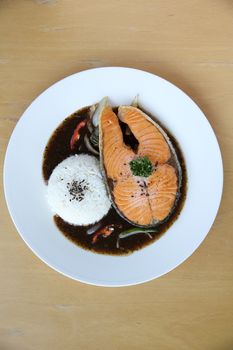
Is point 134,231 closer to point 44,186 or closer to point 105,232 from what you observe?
point 105,232

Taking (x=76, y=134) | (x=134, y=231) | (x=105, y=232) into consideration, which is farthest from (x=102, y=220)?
(x=76, y=134)

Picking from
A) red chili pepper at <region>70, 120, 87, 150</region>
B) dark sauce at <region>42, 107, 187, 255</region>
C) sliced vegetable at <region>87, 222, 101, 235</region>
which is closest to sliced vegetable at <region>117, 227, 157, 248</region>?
dark sauce at <region>42, 107, 187, 255</region>

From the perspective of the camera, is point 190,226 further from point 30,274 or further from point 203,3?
point 203,3

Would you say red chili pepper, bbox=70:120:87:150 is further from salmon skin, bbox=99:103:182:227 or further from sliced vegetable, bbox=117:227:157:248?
sliced vegetable, bbox=117:227:157:248

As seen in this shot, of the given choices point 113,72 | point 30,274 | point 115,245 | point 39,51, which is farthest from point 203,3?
point 30,274

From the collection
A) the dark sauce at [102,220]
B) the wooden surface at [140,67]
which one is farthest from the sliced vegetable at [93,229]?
the wooden surface at [140,67]
